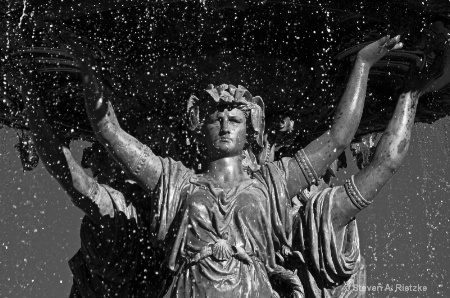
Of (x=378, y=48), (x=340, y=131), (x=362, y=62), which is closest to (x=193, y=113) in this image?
(x=340, y=131)

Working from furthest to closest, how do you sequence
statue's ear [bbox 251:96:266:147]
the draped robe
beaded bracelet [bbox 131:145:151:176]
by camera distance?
statue's ear [bbox 251:96:266:147], beaded bracelet [bbox 131:145:151:176], the draped robe

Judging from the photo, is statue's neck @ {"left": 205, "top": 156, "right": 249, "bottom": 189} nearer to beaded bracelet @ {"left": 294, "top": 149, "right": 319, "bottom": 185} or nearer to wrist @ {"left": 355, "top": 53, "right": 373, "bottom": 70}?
beaded bracelet @ {"left": 294, "top": 149, "right": 319, "bottom": 185}

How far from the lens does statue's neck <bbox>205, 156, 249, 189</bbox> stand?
6621 mm

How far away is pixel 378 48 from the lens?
6.69 metres

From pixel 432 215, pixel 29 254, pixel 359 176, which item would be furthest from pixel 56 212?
pixel 359 176

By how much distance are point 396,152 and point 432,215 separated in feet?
22.7

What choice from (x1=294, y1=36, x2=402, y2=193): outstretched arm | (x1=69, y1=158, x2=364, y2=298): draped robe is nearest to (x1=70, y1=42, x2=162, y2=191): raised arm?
(x1=69, y1=158, x2=364, y2=298): draped robe

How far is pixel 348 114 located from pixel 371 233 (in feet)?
22.0

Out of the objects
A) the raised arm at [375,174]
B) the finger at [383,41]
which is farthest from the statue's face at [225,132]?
the finger at [383,41]

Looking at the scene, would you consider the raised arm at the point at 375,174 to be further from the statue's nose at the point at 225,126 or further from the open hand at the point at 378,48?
the statue's nose at the point at 225,126

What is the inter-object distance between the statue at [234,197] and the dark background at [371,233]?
6020mm

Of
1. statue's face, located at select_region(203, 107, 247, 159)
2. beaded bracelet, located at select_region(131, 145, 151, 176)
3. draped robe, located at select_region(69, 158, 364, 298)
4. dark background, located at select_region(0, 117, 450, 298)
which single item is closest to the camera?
draped robe, located at select_region(69, 158, 364, 298)

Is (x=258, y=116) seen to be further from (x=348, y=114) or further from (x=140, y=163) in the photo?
(x=140, y=163)

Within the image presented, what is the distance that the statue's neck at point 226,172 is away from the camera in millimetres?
6621
